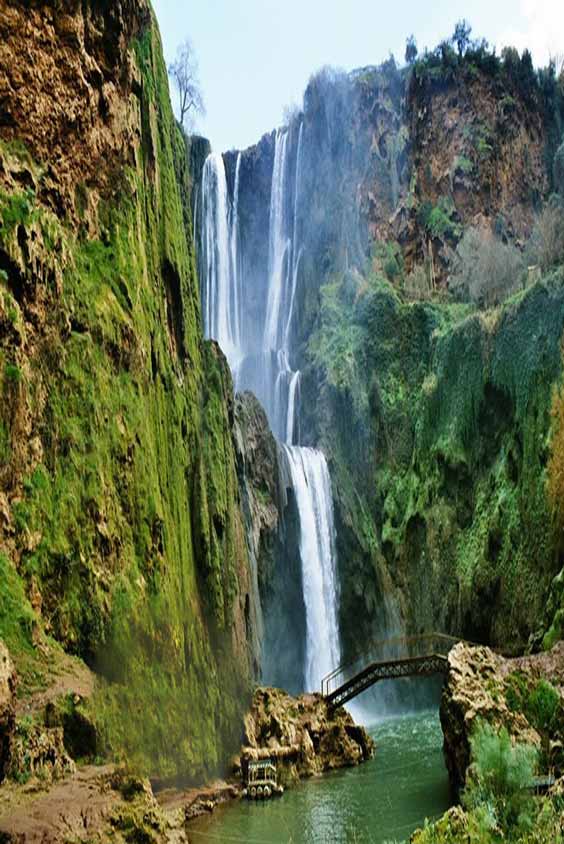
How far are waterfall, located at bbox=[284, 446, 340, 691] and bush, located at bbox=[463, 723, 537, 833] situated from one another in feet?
76.0

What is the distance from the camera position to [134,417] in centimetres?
1909

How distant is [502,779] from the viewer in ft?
35.2

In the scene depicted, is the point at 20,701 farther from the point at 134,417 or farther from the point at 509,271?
the point at 509,271

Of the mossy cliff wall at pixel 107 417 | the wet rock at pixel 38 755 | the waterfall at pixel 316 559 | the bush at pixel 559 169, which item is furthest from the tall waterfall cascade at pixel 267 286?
the wet rock at pixel 38 755

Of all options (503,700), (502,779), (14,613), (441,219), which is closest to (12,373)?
(14,613)

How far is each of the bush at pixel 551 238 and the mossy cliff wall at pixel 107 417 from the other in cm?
2078

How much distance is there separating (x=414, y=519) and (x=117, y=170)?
22.6 metres

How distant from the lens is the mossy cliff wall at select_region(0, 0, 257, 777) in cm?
1566

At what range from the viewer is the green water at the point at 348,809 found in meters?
15.6

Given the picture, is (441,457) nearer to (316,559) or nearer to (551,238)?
(316,559)

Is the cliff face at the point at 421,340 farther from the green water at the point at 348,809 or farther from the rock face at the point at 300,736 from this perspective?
the green water at the point at 348,809

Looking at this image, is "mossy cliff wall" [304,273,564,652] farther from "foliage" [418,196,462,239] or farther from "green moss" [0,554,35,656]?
"green moss" [0,554,35,656]

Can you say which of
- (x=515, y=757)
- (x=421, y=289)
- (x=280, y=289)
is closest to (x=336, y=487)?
(x=421, y=289)

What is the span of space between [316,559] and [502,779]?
85.4 ft
